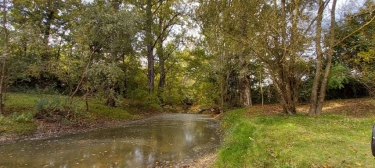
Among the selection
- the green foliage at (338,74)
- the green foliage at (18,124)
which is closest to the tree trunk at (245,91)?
the green foliage at (338,74)

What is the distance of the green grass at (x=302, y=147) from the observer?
15.0 ft

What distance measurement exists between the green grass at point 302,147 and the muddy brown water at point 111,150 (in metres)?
1.55

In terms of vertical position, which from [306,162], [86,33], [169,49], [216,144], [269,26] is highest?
[169,49]

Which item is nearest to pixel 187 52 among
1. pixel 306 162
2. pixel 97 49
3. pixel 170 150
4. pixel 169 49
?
pixel 169 49

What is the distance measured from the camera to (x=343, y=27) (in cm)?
1146

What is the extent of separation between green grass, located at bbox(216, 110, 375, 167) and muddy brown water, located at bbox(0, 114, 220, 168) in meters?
1.55

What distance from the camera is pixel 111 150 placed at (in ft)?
27.0

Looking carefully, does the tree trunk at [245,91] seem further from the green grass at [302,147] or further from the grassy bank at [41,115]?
the grassy bank at [41,115]

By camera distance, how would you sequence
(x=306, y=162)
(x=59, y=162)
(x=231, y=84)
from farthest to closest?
(x=231, y=84)
(x=59, y=162)
(x=306, y=162)

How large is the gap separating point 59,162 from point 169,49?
81.1 ft

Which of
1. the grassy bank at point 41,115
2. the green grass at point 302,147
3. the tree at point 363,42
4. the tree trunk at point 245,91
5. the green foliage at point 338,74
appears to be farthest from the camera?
the tree trunk at point 245,91

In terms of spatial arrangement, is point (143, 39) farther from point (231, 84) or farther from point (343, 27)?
point (343, 27)

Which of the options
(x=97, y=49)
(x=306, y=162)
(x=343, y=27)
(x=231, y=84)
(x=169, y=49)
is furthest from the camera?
(x=169, y=49)

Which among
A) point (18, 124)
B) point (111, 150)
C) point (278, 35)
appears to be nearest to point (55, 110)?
point (18, 124)
